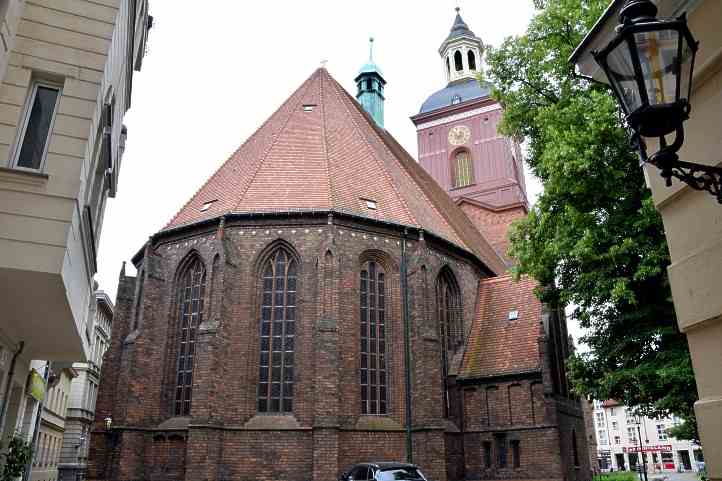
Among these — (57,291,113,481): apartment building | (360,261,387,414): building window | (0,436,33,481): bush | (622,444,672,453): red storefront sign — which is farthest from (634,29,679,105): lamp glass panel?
(622,444,672,453): red storefront sign

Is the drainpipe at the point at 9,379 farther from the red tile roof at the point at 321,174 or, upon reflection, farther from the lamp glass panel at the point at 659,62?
the red tile roof at the point at 321,174

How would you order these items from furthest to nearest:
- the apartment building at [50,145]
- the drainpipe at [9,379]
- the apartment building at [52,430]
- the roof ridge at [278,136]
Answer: the apartment building at [52,430] → the roof ridge at [278,136] → the drainpipe at [9,379] → the apartment building at [50,145]

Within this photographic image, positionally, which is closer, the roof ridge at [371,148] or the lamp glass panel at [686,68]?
the lamp glass panel at [686,68]

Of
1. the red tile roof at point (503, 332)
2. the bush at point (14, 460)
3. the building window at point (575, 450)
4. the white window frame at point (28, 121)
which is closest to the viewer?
the white window frame at point (28, 121)

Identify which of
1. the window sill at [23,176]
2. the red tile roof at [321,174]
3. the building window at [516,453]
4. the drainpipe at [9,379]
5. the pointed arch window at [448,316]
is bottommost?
the building window at [516,453]

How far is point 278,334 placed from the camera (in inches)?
754

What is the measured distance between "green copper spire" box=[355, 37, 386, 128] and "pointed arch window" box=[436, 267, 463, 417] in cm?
1850

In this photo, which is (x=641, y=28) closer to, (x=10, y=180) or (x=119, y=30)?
(x=10, y=180)

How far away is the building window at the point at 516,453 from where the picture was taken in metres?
19.7

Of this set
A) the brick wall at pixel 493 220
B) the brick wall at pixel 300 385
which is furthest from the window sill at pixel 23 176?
the brick wall at pixel 493 220

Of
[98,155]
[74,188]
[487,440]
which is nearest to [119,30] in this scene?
[98,155]

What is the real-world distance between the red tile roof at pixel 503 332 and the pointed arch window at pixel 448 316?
573 mm

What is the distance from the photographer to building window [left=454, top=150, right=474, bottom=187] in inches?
1480

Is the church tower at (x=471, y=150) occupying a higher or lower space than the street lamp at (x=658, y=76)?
higher
